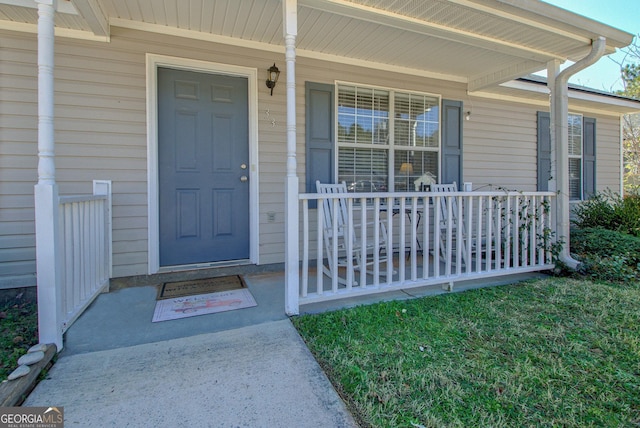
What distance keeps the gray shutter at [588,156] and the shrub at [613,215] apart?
1.53 ft

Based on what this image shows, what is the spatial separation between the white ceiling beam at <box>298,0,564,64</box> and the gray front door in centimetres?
127

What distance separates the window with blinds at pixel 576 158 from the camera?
593 cm

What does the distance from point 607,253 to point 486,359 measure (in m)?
3.34

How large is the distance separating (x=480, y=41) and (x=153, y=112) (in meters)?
3.30

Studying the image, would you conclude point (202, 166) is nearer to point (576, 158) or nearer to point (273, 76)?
point (273, 76)

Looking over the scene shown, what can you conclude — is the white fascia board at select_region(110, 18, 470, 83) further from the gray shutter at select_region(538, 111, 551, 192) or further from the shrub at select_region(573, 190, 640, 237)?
the shrub at select_region(573, 190, 640, 237)

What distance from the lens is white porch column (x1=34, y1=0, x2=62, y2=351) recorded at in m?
1.88

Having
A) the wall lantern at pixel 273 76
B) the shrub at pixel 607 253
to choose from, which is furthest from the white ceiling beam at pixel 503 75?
the wall lantern at pixel 273 76

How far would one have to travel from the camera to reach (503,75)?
4.24 m

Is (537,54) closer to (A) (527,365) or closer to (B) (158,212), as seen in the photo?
(A) (527,365)

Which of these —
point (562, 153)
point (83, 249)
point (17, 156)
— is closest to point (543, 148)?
point (562, 153)

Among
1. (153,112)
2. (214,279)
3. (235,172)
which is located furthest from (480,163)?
(153,112)

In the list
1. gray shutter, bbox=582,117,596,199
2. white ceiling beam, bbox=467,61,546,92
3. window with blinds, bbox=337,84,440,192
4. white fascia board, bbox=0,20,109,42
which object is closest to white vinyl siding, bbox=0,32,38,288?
white fascia board, bbox=0,20,109,42

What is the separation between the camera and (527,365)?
1790 mm
